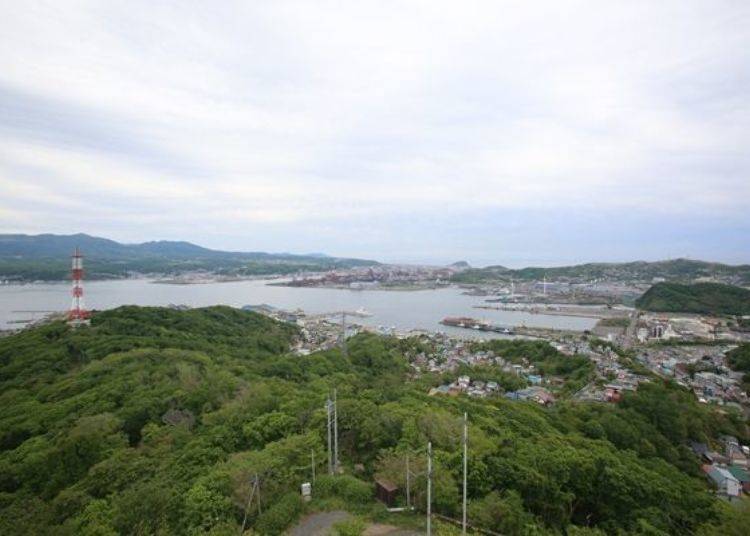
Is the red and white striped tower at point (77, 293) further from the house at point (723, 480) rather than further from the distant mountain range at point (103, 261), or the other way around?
the distant mountain range at point (103, 261)

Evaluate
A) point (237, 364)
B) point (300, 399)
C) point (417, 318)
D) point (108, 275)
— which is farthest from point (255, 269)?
point (300, 399)

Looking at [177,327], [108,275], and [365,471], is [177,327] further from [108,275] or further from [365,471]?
[108,275]

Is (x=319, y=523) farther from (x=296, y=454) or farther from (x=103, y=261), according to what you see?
(x=103, y=261)

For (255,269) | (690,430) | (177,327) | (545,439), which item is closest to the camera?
(545,439)

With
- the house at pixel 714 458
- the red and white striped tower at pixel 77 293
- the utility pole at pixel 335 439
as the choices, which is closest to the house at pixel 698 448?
the house at pixel 714 458

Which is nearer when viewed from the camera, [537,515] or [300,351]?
[537,515]
